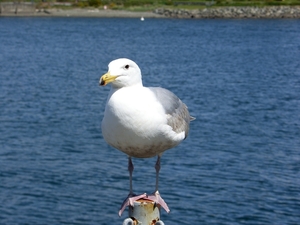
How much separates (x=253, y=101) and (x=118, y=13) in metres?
87.2

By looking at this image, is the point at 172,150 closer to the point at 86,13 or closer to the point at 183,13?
the point at 183,13

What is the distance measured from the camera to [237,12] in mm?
114125

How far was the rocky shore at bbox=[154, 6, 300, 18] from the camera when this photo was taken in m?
113

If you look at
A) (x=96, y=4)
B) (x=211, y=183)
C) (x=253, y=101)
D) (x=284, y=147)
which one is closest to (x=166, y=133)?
(x=211, y=183)

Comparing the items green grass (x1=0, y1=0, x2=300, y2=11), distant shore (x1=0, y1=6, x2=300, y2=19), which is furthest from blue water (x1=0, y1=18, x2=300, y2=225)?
green grass (x1=0, y1=0, x2=300, y2=11)

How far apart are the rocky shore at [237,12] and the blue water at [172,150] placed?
58.0m

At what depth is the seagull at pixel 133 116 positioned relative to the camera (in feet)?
19.8

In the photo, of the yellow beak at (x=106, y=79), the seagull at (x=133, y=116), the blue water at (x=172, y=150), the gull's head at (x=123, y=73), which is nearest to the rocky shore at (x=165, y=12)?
the blue water at (x=172, y=150)

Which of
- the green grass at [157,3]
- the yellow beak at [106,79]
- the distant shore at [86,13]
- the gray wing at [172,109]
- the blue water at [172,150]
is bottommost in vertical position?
the blue water at [172,150]

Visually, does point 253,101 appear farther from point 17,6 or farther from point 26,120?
point 17,6

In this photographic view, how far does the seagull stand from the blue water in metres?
10.3

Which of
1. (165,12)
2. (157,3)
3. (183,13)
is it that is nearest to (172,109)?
(165,12)

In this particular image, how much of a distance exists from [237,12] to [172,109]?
109404 millimetres

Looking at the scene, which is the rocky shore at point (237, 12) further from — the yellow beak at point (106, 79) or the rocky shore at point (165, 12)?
the yellow beak at point (106, 79)
